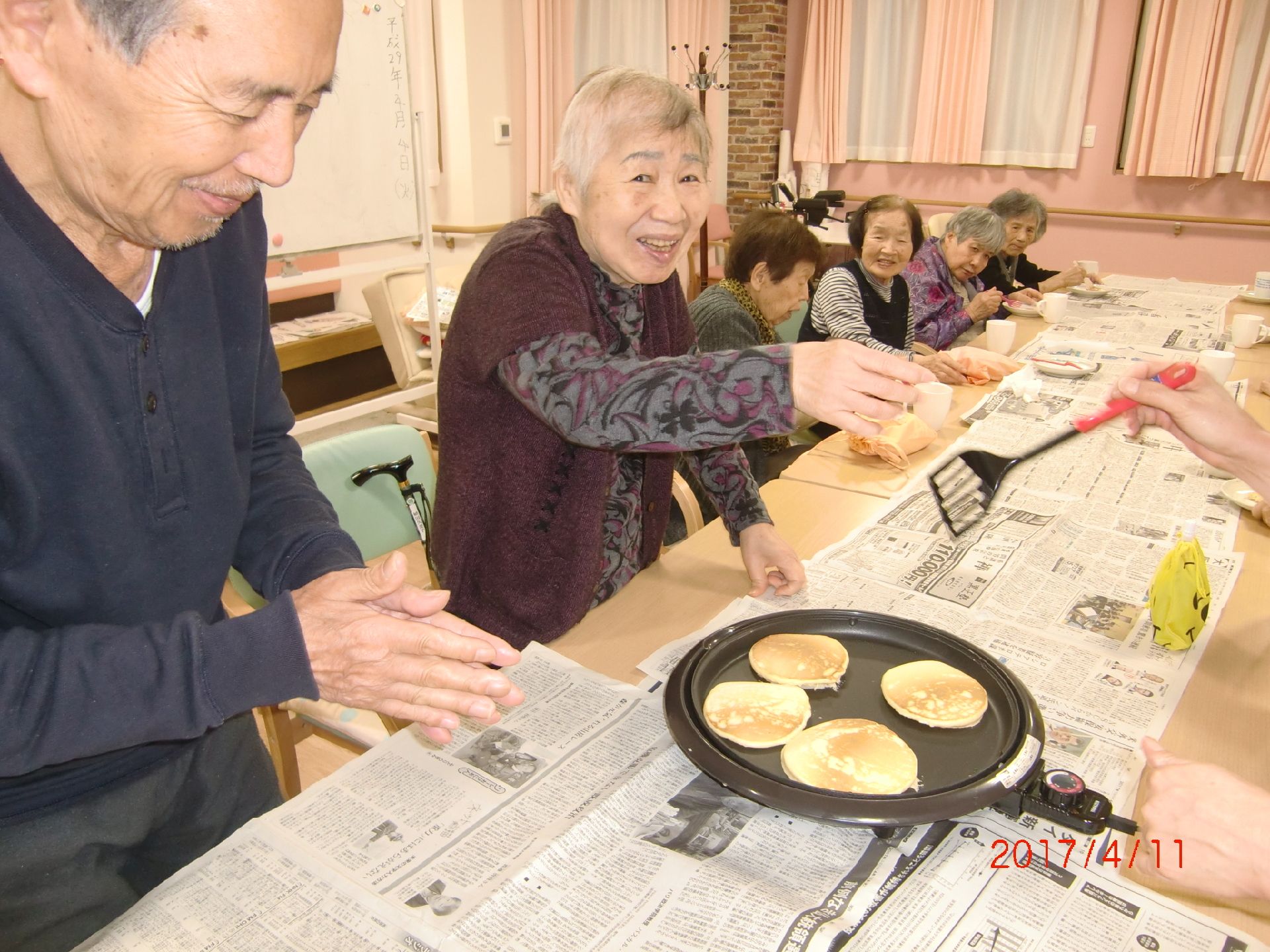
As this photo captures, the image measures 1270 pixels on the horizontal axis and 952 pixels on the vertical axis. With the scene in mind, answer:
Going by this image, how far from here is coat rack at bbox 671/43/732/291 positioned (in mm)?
5409

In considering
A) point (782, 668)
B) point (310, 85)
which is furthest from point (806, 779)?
point (310, 85)

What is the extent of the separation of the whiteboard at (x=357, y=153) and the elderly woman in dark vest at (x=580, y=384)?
183cm

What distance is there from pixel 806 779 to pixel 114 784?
2.55ft

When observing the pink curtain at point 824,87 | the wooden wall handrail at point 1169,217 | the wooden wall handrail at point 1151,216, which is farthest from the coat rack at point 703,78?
the wooden wall handrail at point 1169,217

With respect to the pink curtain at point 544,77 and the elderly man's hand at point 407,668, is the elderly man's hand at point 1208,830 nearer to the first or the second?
the elderly man's hand at point 407,668

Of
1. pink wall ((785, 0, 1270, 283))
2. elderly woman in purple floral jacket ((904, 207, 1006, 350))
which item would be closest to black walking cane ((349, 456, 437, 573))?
elderly woman in purple floral jacket ((904, 207, 1006, 350))

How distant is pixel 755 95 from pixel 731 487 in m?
5.77

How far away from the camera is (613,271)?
1.38 meters

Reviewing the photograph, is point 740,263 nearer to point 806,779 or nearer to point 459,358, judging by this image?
point 459,358

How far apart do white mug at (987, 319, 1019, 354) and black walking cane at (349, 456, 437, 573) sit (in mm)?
1949

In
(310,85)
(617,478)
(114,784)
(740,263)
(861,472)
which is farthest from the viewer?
(740,263)

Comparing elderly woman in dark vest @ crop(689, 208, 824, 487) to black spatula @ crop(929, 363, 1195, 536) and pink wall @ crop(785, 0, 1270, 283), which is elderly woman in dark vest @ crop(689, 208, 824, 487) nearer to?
black spatula @ crop(929, 363, 1195, 536)

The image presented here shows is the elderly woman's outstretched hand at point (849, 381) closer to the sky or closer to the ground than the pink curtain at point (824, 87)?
closer to the ground
